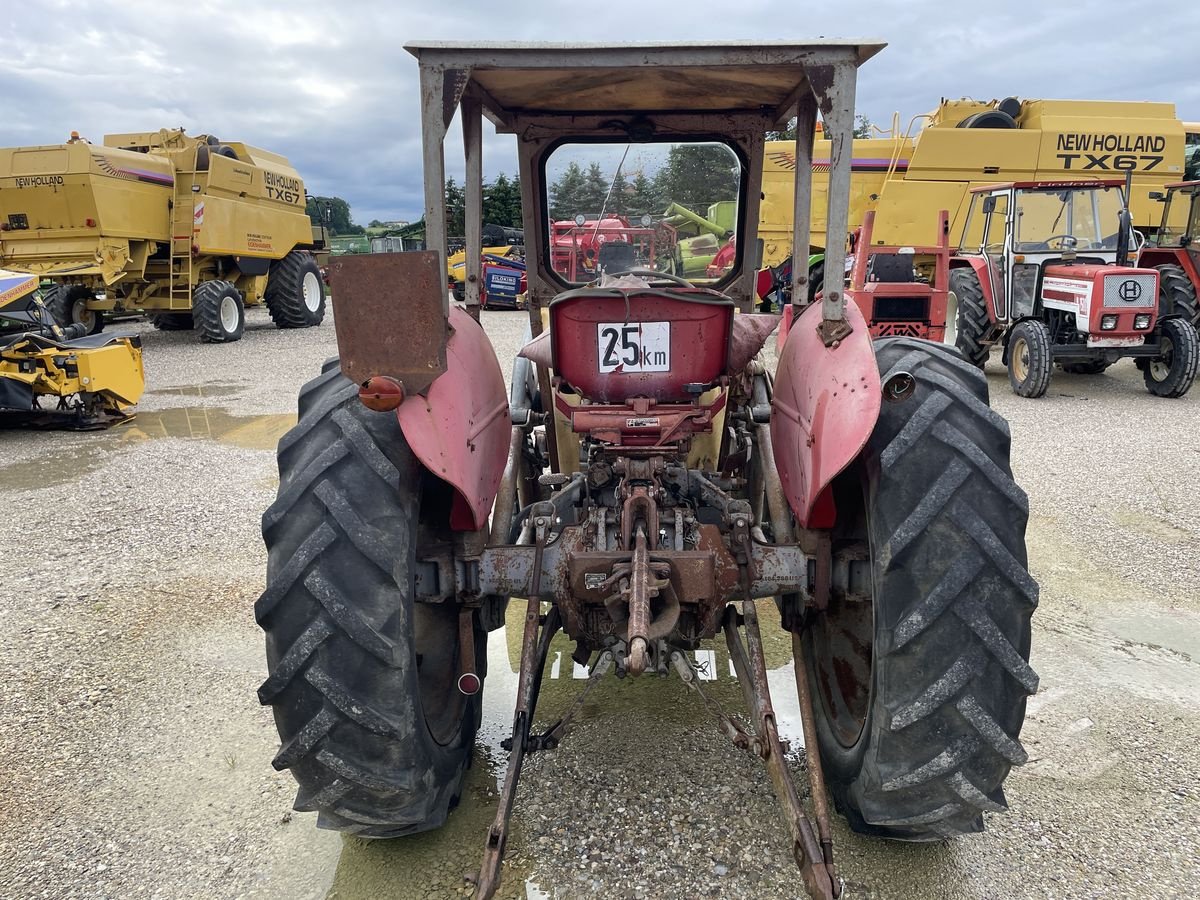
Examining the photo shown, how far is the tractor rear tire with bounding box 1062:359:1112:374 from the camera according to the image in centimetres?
1003

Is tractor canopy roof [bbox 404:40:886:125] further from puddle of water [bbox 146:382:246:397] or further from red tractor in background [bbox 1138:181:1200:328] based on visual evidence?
red tractor in background [bbox 1138:181:1200:328]

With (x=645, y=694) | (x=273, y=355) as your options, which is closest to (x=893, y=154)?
(x=273, y=355)

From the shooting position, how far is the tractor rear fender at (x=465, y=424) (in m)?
2.00

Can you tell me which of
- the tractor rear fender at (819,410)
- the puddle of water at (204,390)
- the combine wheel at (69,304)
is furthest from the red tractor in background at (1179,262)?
the combine wheel at (69,304)

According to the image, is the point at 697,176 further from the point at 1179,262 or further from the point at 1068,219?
the point at 1179,262

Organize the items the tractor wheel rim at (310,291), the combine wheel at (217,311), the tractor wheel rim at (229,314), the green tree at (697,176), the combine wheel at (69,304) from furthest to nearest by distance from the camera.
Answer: the tractor wheel rim at (310,291) → the tractor wheel rim at (229,314) → the combine wheel at (217,311) → the combine wheel at (69,304) → the green tree at (697,176)

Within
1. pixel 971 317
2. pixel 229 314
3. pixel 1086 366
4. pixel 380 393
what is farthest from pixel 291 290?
pixel 380 393

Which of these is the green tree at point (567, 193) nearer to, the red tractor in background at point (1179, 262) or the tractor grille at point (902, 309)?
the tractor grille at point (902, 309)

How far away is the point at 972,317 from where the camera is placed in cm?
1018

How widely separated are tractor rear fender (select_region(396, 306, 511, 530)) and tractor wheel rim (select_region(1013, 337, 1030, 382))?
8.08 metres

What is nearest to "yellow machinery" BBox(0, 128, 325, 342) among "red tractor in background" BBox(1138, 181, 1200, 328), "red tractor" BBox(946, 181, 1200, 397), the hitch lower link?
"red tractor" BBox(946, 181, 1200, 397)

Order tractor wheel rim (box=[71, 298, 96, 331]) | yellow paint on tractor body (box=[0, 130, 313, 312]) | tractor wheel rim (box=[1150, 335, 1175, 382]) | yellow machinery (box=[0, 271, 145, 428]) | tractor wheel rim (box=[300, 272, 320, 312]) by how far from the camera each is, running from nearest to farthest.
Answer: yellow machinery (box=[0, 271, 145, 428]) → tractor wheel rim (box=[1150, 335, 1175, 382]) → yellow paint on tractor body (box=[0, 130, 313, 312]) → tractor wheel rim (box=[71, 298, 96, 331]) → tractor wheel rim (box=[300, 272, 320, 312])

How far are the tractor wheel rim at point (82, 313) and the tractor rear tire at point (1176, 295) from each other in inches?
580

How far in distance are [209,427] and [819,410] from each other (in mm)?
7416
